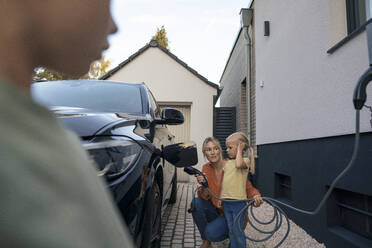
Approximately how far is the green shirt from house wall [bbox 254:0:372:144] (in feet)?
9.22

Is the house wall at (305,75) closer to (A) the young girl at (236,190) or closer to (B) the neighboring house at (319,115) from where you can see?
(B) the neighboring house at (319,115)

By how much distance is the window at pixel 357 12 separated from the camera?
298cm

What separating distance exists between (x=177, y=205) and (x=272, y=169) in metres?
2.03

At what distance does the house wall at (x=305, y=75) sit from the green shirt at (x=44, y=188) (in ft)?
9.22

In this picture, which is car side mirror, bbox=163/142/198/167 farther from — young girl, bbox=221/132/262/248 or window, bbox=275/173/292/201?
window, bbox=275/173/292/201

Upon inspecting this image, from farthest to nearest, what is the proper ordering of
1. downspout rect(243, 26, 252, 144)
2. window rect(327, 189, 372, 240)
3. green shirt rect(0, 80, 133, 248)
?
downspout rect(243, 26, 252, 144)
window rect(327, 189, 372, 240)
green shirt rect(0, 80, 133, 248)

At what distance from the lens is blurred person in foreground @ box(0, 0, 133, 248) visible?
0.25 metres

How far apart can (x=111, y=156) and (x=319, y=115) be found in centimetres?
286

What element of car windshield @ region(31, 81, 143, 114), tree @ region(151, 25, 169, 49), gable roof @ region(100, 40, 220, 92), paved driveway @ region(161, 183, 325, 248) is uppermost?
tree @ region(151, 25, 169, 49)

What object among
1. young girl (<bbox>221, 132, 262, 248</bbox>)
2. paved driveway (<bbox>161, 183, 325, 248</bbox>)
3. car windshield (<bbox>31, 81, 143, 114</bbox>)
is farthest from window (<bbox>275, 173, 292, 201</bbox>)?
car windshield (<bbox>31, 81, 143, 114</bbox>)

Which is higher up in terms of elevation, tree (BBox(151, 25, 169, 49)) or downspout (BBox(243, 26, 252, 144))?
tree (BBox(151, 25, 169, 49))

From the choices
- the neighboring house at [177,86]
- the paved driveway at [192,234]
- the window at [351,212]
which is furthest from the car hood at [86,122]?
the neighboring house at [177,86]

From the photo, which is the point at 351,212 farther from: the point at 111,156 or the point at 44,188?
the point at 44,188

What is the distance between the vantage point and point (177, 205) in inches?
224
